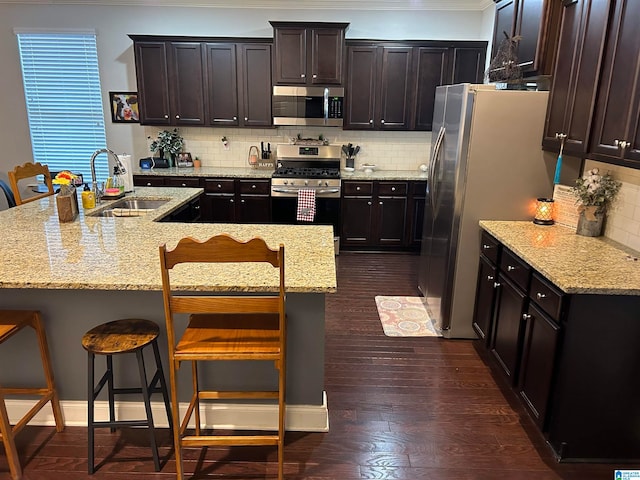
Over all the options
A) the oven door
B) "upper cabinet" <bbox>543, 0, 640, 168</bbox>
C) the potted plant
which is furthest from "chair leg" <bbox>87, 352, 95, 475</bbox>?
the potted plant

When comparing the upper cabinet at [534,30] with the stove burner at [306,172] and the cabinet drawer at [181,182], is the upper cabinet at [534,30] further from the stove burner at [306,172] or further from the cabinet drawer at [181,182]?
the cabinet drawer at [181,182]

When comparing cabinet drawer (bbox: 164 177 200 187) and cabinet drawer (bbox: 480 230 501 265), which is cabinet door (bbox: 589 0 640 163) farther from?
cabinet drawer (bbox: 164 177 200 187)

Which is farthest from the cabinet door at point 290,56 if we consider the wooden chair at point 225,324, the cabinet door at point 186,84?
the wooden chair at point 225,324

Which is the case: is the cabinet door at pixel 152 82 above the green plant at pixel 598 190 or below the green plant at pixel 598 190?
above

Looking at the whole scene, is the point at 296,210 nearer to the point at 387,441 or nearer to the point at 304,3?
the point at 304,3

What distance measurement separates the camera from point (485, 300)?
3.00m

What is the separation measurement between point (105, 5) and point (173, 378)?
5.07 metres

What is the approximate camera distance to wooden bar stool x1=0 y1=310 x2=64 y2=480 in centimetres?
199

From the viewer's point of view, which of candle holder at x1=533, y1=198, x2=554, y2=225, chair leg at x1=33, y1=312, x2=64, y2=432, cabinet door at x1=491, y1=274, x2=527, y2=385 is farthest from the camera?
candle holder at x1=533, y1=198, x2=554, y2=225

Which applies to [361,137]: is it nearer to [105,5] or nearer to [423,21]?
[423,21]

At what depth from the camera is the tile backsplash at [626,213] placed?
250 centimetres

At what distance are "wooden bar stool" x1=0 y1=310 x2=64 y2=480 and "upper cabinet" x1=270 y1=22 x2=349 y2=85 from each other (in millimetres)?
3771

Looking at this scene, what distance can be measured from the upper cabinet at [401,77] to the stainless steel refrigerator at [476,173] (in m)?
1.84

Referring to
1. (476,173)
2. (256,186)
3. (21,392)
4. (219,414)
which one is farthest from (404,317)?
(21,392)
